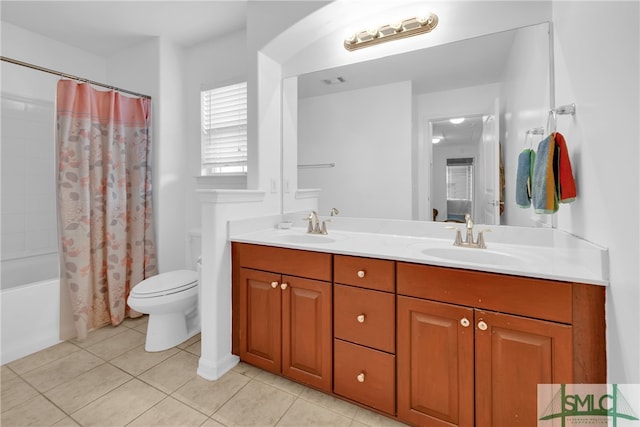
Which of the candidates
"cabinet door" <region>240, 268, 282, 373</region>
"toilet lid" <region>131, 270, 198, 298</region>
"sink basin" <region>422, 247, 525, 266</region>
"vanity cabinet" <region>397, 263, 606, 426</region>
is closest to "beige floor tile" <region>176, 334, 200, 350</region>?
"toilet lid" <region>131, 270, 198, 298</region>

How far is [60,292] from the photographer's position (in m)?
2.07

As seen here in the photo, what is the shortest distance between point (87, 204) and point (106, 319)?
99cm

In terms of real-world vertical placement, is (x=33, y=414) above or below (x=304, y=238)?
below

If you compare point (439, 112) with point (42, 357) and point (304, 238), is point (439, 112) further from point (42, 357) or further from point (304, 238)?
point (42, 357)

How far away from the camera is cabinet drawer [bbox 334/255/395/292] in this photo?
4.20ft

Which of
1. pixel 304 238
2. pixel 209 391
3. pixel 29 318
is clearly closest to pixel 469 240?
pixel 304 238

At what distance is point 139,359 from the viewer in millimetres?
1875

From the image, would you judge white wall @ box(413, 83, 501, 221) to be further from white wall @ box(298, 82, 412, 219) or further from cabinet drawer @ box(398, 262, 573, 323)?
cabinet drawer @ box(398, 262, 573, 323)

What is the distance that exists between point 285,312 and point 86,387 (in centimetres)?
123

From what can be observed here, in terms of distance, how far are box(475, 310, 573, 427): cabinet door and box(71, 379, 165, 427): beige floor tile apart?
1601 millimetres

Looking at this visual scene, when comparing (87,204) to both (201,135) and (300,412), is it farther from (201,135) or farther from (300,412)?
(300,412)

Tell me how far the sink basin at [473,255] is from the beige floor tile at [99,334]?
2449mm

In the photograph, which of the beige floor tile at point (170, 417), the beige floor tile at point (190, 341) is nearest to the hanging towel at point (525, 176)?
the beige floor tile at point (170, 417)

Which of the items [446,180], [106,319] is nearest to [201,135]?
[106,319]
